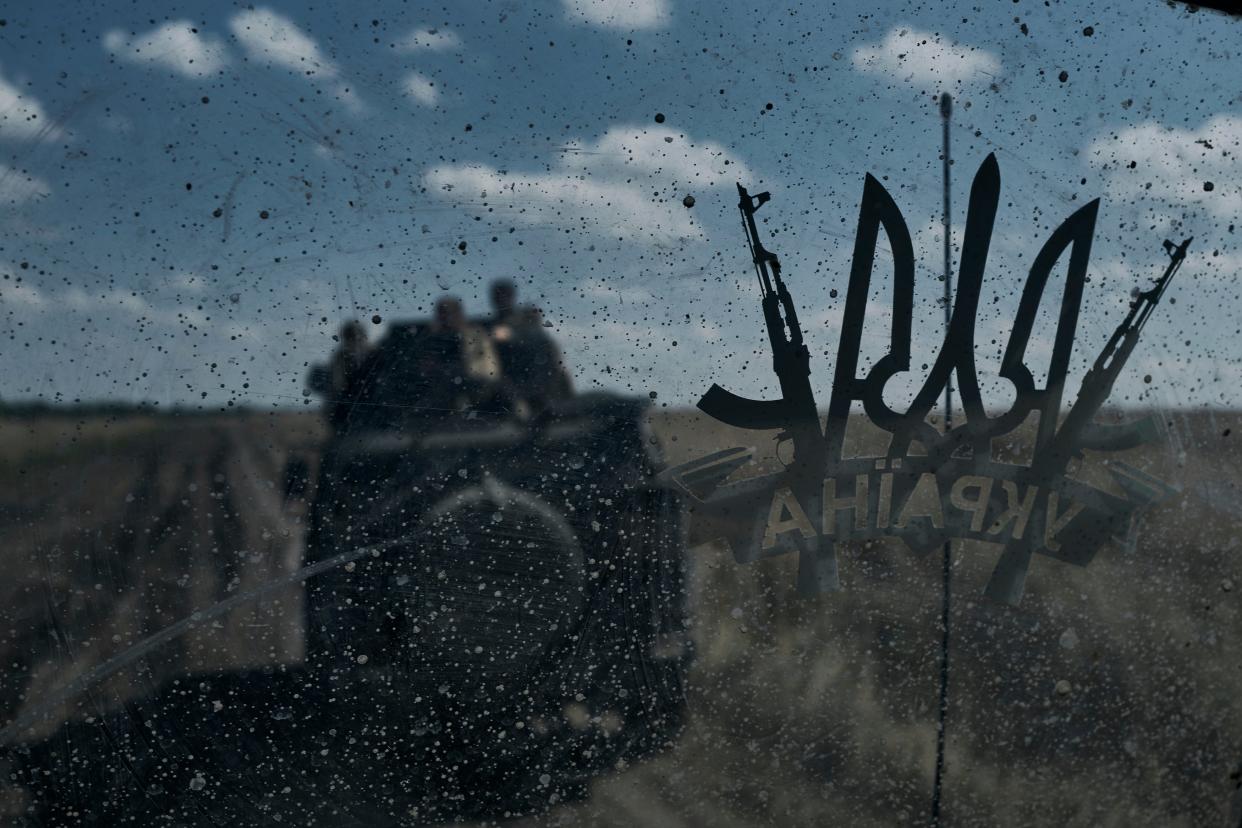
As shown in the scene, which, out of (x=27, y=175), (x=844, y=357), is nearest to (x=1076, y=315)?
(x=844, y=357)

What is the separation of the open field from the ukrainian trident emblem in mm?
41

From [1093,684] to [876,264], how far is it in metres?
0.87

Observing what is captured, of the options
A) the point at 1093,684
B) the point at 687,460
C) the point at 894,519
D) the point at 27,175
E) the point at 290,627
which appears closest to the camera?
the point at 27,175

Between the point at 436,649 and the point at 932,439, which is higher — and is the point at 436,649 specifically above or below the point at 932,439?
below

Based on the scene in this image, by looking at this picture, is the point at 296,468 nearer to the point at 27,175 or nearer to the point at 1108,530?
the point at 27,175

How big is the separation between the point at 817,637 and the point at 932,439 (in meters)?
0.39

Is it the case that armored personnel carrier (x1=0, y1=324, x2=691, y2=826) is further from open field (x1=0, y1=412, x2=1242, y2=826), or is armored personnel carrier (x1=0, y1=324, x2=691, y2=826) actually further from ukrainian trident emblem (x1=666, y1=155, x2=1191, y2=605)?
ukrainian trident emblem (x1=666, y1=155, x2=1191, y2=605)

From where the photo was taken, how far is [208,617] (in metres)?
1.38

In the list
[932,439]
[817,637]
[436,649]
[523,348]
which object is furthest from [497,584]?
[932,439]

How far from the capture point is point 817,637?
5.26ft

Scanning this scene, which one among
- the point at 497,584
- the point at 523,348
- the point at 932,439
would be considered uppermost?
the point at 523,348

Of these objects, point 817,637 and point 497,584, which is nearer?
point 497,584

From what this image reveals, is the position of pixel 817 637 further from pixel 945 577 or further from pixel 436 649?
pixel 436 649

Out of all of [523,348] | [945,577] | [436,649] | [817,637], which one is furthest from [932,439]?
[436,649]
